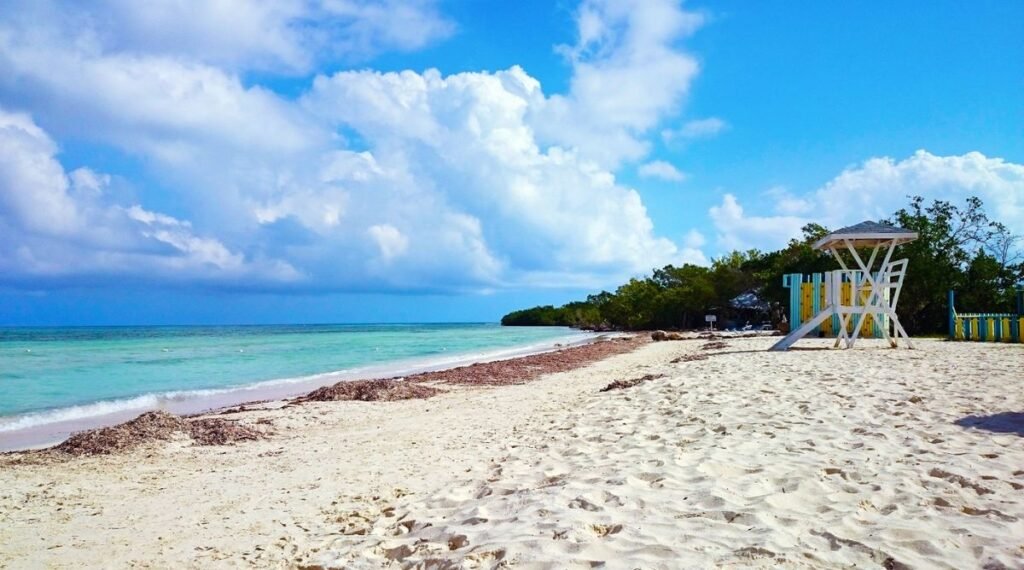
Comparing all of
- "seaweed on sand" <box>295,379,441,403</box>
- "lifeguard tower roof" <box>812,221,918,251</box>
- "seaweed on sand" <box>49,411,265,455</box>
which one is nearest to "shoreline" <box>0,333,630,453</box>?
"seaweed on sand" <box>295,379,441,403</box>

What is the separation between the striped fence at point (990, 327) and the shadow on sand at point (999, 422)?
14537 mm

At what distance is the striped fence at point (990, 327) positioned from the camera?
17.3 meters

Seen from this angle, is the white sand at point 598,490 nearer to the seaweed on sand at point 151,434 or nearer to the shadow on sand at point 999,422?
the shadow on sand at point 999,422

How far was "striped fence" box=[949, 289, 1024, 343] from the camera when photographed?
56.7 feet

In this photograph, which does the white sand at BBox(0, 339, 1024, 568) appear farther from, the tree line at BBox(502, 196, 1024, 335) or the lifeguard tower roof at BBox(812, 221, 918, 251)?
the tree line at BBox(502, 196, 1024, 335)

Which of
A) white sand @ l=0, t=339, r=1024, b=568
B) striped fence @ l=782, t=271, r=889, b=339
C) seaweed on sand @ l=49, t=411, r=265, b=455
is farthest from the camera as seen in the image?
striped fence @ l=782, t=271, r=889, b=339

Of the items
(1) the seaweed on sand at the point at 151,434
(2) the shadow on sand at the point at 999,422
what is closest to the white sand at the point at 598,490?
(2) the shadow on sand at the point at 999,422

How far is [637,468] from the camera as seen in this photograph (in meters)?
4.53

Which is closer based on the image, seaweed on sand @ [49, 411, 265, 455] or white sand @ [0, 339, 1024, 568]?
white sand @ [0, 339, 1024, 568]

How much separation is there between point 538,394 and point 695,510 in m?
7.73

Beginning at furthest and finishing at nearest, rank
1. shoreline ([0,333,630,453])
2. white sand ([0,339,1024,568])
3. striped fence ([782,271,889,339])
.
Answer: striped fence ([782,271,889,339]) < shoreline ([0,333,630,453]) < white sand ([0,339,1024,568])

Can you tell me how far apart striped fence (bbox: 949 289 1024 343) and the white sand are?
11852 millimetres

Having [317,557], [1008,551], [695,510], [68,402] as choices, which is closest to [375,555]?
[317,557]

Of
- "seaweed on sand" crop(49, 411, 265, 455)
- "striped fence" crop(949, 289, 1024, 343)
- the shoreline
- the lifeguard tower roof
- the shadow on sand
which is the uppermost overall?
the lifeguard tower roof
